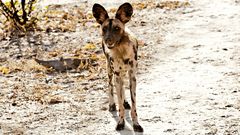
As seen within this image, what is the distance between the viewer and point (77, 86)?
862 cm

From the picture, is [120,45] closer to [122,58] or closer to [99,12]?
[122,58]

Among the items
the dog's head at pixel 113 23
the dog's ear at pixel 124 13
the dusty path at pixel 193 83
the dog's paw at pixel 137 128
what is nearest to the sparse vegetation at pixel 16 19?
the dusty path at pixel 193 83

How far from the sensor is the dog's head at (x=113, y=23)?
6.18 meters

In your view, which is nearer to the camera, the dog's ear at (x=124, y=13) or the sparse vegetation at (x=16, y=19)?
the dog's ear at (x=124, y=13)

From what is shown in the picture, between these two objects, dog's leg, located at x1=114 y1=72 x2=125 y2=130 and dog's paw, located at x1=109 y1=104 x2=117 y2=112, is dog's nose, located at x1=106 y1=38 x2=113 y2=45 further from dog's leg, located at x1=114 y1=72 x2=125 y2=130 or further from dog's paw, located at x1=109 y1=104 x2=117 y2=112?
dog's paw, located at x1=109 y1=104 x2=117 y2=112

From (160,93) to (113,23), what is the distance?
2.06 metres

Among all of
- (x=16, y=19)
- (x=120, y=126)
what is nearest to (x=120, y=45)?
(x=120, y=126)

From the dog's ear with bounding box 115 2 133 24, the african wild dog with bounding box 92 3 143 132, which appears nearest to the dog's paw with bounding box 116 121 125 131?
the african wild dog with bounding box 92 3 143 132

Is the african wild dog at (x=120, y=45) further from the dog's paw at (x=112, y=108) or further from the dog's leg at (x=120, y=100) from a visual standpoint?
the dog's paw at (x=112, y=108)

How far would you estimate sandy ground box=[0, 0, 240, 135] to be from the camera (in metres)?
6.80

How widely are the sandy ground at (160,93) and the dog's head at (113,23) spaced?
1.23 metres

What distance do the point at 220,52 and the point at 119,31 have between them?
4.00 metres

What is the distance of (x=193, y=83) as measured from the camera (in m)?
8.34

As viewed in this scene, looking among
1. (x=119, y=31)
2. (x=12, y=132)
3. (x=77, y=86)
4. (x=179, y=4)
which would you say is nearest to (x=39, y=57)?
(x=77, y=86)
